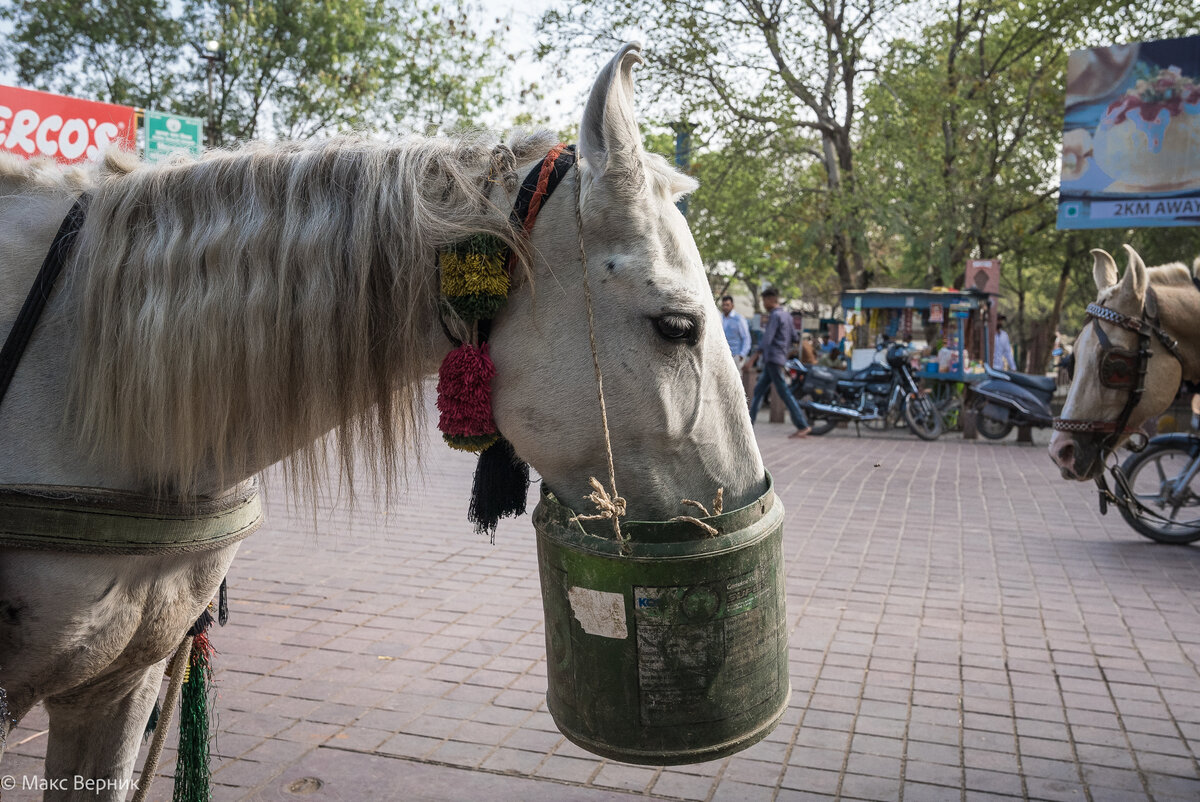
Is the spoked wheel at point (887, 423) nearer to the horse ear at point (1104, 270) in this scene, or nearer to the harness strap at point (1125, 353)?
the horse ear at point (1104, 270)

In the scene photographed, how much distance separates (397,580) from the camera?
5.51 metres

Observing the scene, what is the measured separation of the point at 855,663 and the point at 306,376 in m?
3.46

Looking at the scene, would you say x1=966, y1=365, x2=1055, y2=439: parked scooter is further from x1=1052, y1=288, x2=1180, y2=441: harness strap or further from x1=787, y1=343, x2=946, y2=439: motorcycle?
x1=1052, y1=288, x2=1180, y2=441: harness strap

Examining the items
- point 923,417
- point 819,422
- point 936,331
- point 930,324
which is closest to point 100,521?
point 923,417

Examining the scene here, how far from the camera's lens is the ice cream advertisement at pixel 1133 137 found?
12.6 metres

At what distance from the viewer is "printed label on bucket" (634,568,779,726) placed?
1.58 metres

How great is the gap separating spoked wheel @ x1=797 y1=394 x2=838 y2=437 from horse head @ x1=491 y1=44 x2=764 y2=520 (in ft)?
40.2

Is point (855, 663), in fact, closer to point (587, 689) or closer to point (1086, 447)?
point (1086, 447)

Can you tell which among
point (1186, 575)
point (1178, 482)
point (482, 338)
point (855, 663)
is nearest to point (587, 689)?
point (482, 338)

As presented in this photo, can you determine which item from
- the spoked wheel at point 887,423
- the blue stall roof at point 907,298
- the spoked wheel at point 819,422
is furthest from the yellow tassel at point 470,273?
the blue stall roof at point 907,298

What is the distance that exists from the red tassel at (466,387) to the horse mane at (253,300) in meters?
0.08

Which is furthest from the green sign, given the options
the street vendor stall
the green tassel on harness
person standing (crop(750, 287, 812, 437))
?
the street vendor stall

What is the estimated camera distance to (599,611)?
1.62 metres

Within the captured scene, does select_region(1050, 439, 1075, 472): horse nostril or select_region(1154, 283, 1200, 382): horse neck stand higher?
select_region(1154, 283, 1200, 382): horse neck
